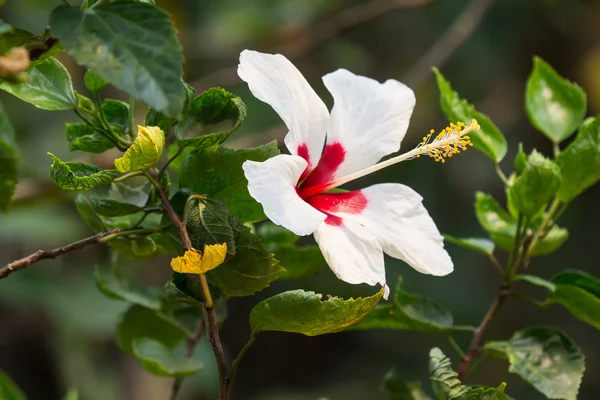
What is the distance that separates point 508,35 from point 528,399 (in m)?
1.36

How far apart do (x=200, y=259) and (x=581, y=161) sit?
1.50 ft

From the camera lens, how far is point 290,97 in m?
0.72

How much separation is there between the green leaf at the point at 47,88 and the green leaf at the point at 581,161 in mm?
533

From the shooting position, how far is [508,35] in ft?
9.53

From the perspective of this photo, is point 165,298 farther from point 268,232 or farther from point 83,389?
point 83,389

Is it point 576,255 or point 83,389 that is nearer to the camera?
point 83,389

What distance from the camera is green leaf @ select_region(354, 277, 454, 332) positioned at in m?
0.84

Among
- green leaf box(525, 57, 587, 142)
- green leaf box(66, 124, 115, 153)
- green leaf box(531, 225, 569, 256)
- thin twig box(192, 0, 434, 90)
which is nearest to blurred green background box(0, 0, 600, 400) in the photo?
thin twig box(192, 0, 434, 90)

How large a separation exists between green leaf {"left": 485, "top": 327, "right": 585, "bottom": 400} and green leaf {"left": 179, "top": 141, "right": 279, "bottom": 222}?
364 millimetres

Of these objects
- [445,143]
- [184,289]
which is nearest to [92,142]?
[184,289]

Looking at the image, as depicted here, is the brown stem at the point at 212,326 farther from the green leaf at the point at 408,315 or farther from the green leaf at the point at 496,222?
the green leaf at the point at 496,222

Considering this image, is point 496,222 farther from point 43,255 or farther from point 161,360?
point 43,255

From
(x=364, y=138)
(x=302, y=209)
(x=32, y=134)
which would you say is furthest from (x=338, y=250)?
(x=32, y=134)

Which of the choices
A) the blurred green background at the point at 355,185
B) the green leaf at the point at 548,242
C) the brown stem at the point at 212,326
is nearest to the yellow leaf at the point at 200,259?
the brown stem at the point at 212,326
